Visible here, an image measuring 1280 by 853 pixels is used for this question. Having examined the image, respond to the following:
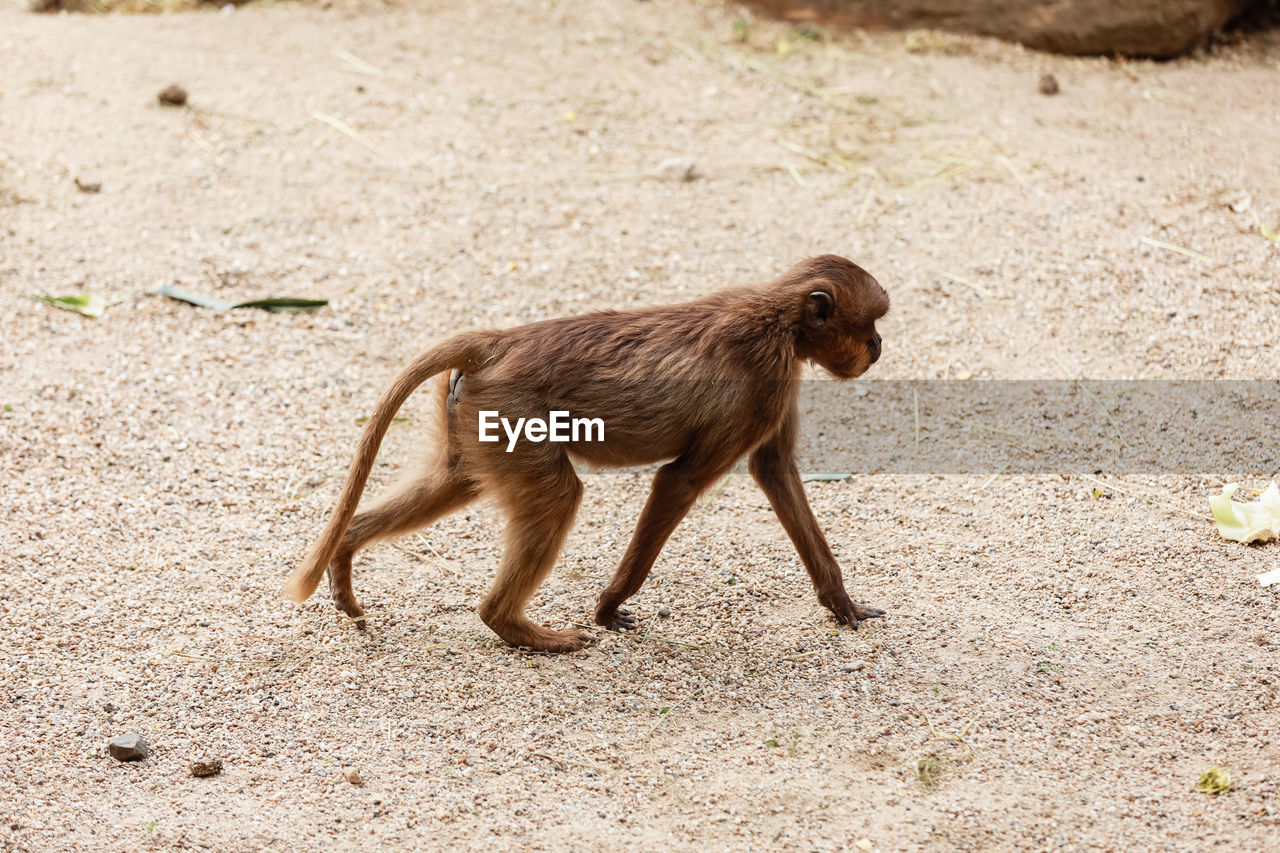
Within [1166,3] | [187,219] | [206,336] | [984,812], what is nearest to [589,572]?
[984,812]

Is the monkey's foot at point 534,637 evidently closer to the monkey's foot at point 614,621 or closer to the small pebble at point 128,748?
the monkey's foot at point 614,621

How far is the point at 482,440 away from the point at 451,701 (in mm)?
1007

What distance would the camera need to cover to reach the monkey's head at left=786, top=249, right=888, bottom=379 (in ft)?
16.8

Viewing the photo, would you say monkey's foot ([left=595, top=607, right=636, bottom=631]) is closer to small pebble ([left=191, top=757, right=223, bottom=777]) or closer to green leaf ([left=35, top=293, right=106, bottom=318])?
small pebble ([left=191, top=757, right=223, bottom=777])

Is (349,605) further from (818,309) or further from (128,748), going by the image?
(818,309)

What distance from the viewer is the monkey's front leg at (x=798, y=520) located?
5.23 m

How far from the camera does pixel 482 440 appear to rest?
15.7 ft

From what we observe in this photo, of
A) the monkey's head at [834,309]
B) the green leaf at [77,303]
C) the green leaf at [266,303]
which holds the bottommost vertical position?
the green leaf at [77,303]

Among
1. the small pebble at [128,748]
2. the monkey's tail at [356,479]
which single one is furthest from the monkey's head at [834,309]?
the small pebble at [128,748]

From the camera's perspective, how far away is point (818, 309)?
16.8 feet

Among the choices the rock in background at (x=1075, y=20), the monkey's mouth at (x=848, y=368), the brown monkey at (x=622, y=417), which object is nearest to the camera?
the brown monkey at (x=622, y=417)

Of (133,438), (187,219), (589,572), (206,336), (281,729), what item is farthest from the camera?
(187,219)

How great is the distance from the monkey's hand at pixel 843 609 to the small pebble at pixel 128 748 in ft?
8.95

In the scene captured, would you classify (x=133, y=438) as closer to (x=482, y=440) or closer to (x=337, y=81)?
(x=482, y=440)
